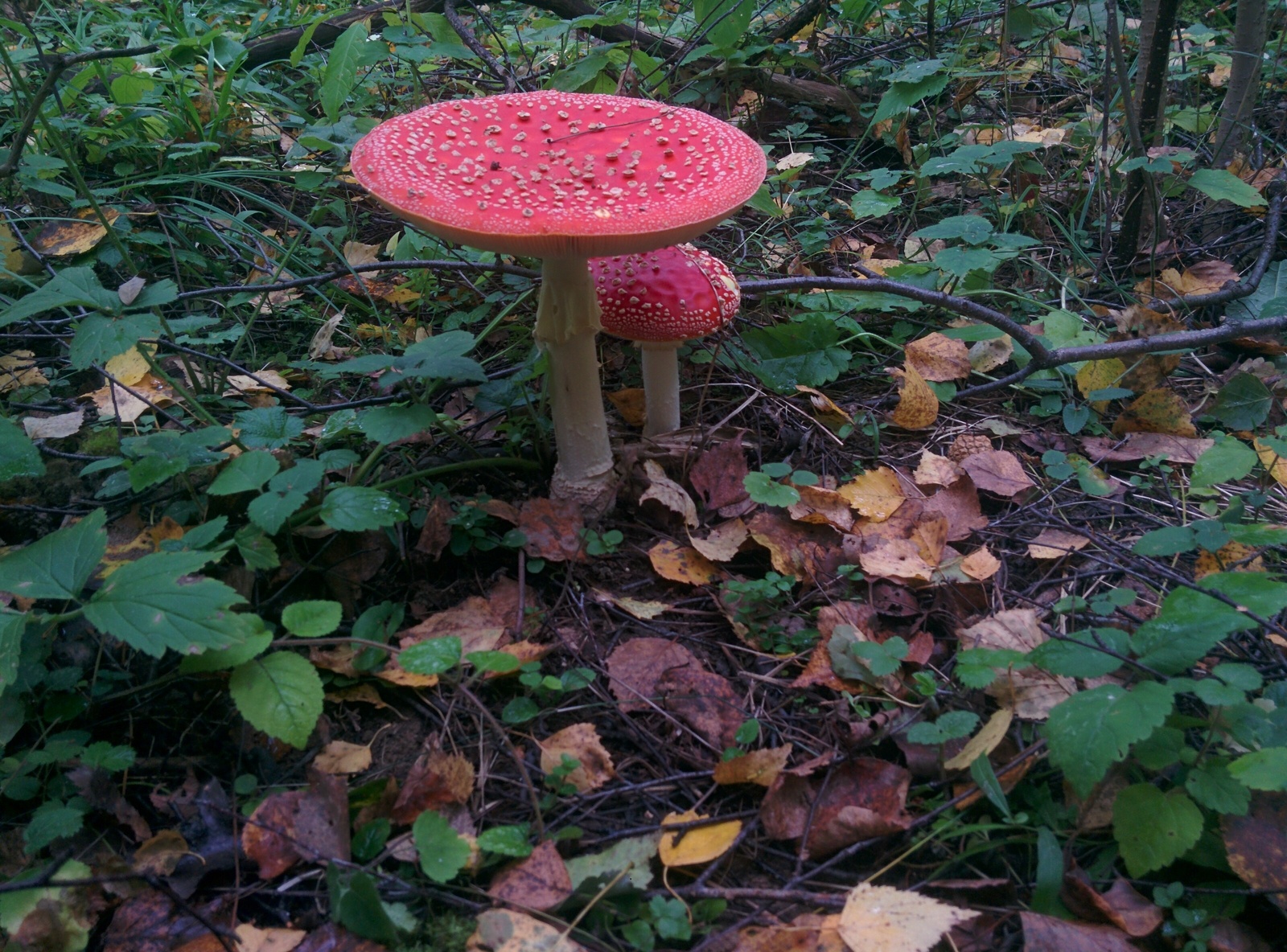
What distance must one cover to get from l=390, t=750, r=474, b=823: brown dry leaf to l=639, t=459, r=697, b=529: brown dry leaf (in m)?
1.10

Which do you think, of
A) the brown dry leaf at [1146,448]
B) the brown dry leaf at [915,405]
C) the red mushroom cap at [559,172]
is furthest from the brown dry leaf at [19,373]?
the brown dry leaf at [1146,448]

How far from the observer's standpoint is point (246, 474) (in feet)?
6.69

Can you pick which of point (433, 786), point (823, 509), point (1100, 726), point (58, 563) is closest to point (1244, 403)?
point (823, 509)

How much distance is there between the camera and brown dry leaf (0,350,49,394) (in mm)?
3014

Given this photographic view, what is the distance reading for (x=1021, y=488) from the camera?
271 centimetres

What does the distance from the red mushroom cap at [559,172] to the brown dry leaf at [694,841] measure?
1.38m

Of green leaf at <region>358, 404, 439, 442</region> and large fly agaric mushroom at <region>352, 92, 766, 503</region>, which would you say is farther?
green leaf at <region>358, 404, 439, 442</region>

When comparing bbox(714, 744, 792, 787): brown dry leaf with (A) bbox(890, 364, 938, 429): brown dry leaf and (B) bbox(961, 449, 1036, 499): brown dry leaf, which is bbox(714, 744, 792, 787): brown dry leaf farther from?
(A) bbox(890, 364, 938, 429): brown dry leaf

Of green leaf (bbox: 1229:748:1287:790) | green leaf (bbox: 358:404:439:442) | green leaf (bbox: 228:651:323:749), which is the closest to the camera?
green leaf (bbox: 1229:748:1287:790)

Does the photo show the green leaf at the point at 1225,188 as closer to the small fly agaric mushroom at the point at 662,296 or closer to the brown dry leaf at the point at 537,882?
the small fly agaric mushroom at the point at 662,296

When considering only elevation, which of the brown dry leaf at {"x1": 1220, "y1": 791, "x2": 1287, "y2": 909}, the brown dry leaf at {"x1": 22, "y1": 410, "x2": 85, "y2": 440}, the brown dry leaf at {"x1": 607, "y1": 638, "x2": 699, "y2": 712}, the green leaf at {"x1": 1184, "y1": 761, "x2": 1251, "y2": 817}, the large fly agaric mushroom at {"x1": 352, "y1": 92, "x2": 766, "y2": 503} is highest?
the large fly agaric mushroom at {"x1": 352, "y1": 92, "x2": 766, "y2": 503}

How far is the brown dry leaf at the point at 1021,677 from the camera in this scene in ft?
6.36

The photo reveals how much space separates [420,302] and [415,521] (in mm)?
1556

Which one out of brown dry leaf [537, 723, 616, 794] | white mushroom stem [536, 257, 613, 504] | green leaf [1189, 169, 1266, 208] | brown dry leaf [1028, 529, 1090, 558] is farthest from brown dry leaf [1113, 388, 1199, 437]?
brown dry leaf [537, 723, 616, 794]
